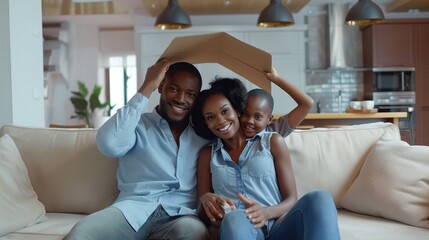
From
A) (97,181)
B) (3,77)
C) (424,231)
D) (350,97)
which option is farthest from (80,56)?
(424,231)

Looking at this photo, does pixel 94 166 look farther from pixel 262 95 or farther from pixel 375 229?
pixel 375 229

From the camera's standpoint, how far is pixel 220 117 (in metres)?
1.73

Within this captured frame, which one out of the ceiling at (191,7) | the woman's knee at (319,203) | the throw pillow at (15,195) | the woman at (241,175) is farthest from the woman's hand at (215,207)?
the ceiling at (191,7)

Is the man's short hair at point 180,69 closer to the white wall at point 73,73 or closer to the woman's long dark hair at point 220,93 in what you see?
the woman's long dark hair at point 220,93

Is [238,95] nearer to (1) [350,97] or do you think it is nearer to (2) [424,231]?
(2) [424,231]

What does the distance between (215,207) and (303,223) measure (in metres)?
0.29

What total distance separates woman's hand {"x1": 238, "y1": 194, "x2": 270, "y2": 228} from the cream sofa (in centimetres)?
45

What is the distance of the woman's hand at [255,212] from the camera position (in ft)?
4.95

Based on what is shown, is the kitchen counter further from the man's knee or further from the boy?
the man's knee

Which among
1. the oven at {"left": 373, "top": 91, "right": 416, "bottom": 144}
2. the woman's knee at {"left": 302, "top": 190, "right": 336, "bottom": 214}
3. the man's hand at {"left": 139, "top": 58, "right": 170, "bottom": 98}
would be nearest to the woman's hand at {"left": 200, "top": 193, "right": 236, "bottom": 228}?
the woman's knee at {"left": 302, "top": 190, "right": 336, "bottom": 214}

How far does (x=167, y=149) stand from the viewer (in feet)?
6.00

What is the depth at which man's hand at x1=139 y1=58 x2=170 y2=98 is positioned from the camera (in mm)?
1797

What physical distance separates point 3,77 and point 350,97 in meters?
5.35

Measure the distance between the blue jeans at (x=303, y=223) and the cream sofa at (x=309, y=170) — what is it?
0.39 meters
